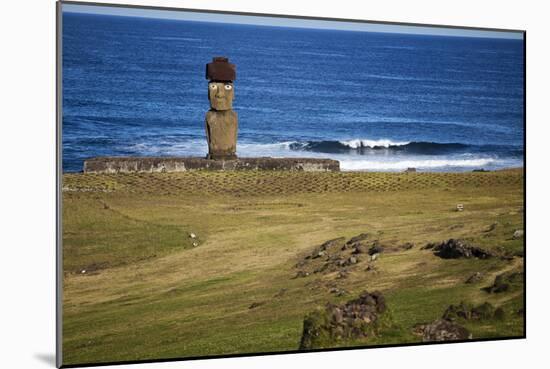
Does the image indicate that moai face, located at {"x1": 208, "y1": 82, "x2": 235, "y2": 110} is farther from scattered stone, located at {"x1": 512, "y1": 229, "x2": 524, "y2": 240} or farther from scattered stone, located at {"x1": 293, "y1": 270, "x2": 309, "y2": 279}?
scattered stone, located at {"x1": 512, "y1": 229, "x2": 524, "y2": 240}

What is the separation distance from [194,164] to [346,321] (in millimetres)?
2278

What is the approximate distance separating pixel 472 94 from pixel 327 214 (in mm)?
2205

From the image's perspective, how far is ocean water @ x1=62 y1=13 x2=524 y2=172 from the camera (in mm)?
11070

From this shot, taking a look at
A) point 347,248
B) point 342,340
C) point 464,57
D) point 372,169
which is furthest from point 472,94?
point 342,340

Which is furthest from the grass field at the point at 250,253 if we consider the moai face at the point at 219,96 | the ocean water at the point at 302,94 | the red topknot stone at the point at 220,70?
the red topknot stone at the point at 220,70

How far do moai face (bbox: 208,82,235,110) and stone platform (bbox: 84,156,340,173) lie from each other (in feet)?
1.86

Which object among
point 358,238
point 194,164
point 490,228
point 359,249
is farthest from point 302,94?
point 490,228

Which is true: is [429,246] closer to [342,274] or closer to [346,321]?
[342,274]

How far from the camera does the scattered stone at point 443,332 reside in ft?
39.8

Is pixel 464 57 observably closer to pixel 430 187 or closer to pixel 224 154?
pixel 430 187

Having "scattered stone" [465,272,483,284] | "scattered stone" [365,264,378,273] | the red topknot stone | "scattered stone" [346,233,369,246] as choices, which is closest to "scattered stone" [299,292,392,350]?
"scattered stone" [365,264,378,273]

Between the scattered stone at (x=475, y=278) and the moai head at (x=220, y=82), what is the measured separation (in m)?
3.22

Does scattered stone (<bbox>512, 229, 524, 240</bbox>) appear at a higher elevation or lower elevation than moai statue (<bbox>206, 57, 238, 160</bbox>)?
lower

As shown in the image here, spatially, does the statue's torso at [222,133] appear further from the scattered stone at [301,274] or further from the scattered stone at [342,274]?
the scattered stone at [342,274]
